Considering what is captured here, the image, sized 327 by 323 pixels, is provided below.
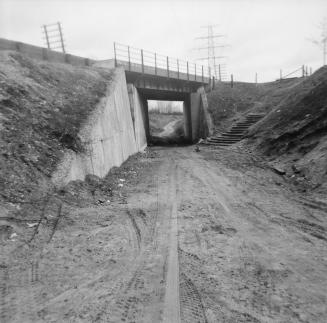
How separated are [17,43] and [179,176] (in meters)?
12.0

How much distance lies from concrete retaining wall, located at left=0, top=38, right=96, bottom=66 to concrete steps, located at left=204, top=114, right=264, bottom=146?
440 inches

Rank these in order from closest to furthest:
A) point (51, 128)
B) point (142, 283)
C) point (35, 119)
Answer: point (142, 283), point (35, 119), point (51, 128)

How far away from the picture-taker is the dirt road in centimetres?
384

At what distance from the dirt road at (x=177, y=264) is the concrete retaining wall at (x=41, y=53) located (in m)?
12.2

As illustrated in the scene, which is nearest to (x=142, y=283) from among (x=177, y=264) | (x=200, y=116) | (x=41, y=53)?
(x=177, y=264)

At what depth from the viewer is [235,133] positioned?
21984 millimetres

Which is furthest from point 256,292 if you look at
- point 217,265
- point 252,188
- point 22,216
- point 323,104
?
point 323,104

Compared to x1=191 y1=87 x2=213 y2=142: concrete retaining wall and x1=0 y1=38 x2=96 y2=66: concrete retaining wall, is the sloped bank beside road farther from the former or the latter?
x1=191 y1=87 x2=213 y2=142: concrete retaining wall

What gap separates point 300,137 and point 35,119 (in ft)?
36.1

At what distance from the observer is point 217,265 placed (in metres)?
Answer: 5.00

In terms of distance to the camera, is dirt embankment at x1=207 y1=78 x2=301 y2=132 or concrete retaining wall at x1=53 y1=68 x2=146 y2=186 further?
dirt embankment at x1=207 y1=78 x2=301 y2=132

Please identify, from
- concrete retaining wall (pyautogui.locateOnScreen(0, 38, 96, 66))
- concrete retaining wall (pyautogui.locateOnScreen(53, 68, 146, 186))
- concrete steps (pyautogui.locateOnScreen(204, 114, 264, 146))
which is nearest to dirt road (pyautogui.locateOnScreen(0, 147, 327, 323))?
concrete retaining wall (pyautogui.locateOnScreen(53, 68, 146, 186))

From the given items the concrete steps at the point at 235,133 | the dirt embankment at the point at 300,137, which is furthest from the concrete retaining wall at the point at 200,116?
the dirt embankment at the point at 300,137

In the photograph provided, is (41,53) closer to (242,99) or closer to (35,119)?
(35,119)
